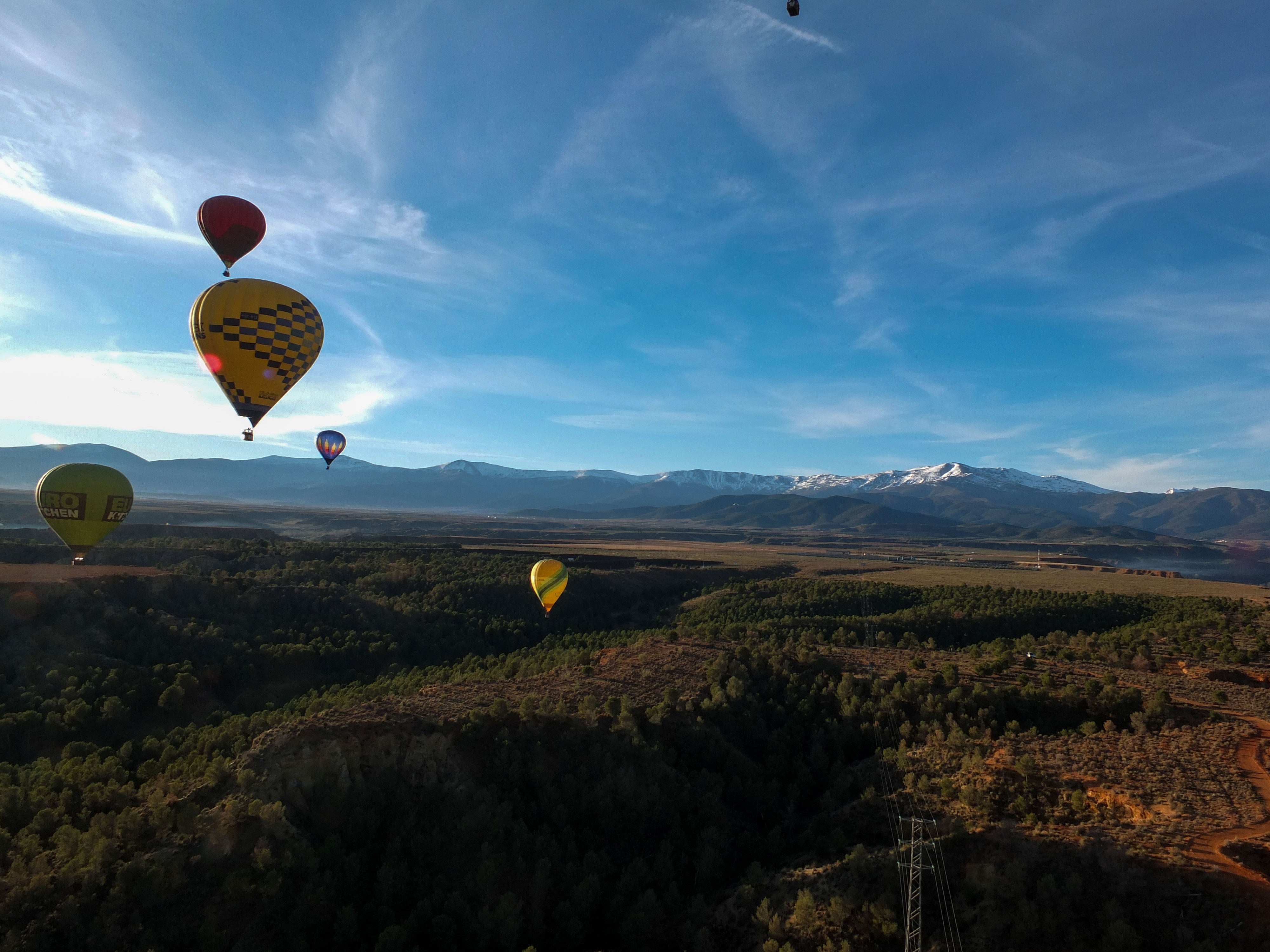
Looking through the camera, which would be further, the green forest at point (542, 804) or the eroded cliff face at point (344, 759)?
the eroded cliff face at point (344, 759)

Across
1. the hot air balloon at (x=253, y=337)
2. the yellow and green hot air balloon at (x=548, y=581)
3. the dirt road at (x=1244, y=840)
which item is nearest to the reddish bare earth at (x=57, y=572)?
the hot air balloon at (x=253, y=337)

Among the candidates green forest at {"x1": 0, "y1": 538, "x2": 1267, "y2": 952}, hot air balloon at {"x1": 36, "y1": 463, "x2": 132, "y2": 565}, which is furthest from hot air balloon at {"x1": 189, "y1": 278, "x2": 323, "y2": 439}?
green forest at {"x1": 0, "y1": 538, "x2": 1267, "y2": 952}

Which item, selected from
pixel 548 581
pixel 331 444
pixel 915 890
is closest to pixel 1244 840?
pixel 915 890

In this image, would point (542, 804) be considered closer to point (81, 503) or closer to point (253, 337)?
point (253, 337)

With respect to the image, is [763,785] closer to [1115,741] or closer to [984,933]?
[984,933]

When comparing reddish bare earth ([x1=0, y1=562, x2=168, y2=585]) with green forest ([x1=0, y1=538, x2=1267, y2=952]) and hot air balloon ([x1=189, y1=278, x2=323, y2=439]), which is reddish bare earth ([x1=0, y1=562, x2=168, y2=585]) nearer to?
green forest ([x1=0, y1=538, x2=1267, y2=952])

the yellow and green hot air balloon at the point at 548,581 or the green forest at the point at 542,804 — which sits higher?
the yellow and green hot air balloon at the point at 548,581

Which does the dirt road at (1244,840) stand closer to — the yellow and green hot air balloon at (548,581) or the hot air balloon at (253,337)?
the yellow and green hot air balloon at (548,581)
